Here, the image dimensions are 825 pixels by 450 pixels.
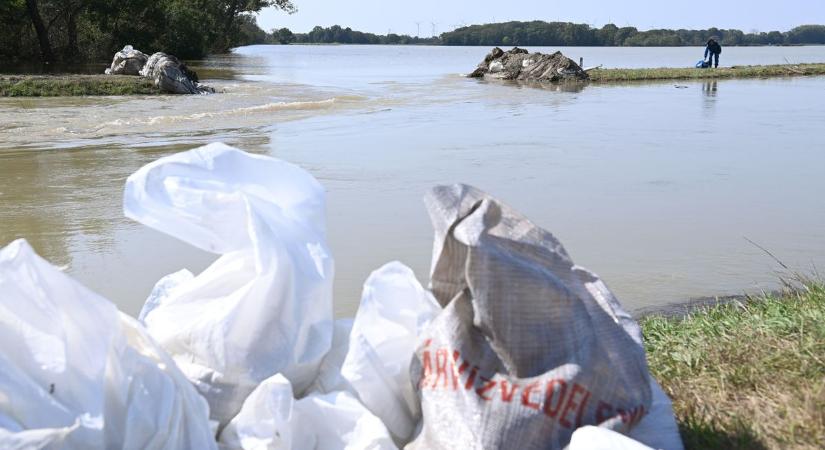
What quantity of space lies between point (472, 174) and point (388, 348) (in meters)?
6.24

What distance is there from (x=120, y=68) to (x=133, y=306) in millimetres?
20618

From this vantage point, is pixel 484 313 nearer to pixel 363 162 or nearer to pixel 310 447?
pixel 310 447

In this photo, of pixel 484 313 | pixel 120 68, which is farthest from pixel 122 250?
pixel 120 68

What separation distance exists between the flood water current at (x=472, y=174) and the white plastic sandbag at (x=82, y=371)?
2233 millimetres

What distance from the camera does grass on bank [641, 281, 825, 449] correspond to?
8.14ft

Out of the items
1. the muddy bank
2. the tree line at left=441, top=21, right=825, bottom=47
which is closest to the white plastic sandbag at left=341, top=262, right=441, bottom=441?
the muddy bank

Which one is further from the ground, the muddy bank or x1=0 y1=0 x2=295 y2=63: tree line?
x1=0 y1=0 x2=295 y2=63: tree line

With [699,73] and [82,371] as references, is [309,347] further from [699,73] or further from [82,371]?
[699,73]

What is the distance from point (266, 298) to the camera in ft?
8.18

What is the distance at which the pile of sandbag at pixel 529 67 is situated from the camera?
90.3 ft

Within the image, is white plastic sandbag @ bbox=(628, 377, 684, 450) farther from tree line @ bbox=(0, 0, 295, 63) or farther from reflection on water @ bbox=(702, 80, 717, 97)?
tree line @ bbox=(0, 0, 295, 63)

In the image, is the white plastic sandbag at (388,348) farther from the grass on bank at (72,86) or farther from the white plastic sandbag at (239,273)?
the grass on bank at (72,86)

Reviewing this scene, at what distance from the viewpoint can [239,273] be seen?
267cm

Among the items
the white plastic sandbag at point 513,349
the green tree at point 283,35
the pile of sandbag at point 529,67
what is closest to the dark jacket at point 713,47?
the pile of sandbag at point 529,67
